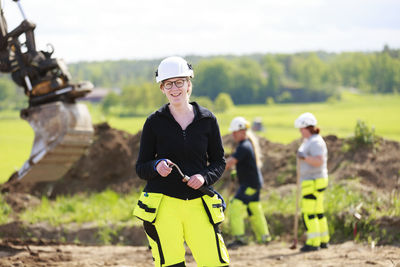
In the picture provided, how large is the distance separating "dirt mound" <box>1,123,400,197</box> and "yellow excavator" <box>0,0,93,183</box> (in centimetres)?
349

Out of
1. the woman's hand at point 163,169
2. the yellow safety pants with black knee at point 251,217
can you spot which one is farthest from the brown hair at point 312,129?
the woman's hand at point 163,169

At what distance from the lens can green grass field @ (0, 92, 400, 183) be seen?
14972 millimetres

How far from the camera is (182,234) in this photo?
4.46 meters

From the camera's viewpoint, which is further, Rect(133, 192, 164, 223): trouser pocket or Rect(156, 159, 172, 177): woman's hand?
Rect(133, 192, 164, 223): trouser pocket

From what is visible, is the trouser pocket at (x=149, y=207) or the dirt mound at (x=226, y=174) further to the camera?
the dirt mound at (x=226, y=174)

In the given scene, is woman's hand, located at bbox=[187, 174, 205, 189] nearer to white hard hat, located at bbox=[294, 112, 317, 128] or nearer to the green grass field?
white hard hat, located at bbox=[294, 112, 317, 128]

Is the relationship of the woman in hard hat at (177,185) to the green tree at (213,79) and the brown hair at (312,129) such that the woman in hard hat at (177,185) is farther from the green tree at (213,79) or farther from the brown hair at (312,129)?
the green tree at (213,79)

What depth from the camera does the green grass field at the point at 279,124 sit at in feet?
49.1

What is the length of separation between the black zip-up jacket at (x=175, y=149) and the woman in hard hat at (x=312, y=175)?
4.00 m

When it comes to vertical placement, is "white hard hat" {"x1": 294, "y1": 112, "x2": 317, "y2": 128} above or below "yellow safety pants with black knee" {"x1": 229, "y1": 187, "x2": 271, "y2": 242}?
above

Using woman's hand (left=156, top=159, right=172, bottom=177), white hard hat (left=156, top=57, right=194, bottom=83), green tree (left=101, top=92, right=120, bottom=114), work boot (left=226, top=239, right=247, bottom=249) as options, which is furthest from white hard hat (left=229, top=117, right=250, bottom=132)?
green tree (left=101, top=92, right=120, bottom=114)

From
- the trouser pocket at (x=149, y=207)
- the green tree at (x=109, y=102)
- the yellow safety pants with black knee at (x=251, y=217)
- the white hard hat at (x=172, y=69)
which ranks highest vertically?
the green tree at (x=109, y=102)

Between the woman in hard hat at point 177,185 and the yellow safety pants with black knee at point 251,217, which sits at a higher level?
the woman in hard hat at point 177,185

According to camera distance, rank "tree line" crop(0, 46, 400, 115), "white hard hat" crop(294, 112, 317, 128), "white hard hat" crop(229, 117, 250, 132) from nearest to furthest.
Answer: "white hard hat" crop(294, 112, 317, 128) < "white hard hat" crop(229, 117, 250, 132) < "tree line" crop(0, 46, 400, 115)
